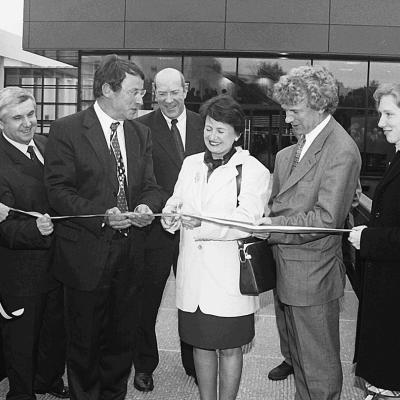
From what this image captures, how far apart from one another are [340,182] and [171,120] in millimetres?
1859

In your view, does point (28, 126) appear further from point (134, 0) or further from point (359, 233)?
point (134, 0)

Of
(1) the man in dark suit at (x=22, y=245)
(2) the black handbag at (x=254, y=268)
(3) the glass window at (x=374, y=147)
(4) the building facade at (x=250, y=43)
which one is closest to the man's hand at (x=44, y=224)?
(1) the man in dark suit at (x=22, y=245)

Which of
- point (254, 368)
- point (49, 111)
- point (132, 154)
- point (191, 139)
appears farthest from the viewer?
point (49, 111)

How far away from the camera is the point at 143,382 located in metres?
4.67

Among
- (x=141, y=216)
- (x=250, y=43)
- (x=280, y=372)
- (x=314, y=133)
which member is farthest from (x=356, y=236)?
(x=250, y=43)

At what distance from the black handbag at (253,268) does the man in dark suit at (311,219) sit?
0.31 ft

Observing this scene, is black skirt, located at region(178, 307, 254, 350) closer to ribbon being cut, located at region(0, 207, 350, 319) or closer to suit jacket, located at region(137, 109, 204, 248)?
ribbon being cut, located at region(0, 207, 350, 319)

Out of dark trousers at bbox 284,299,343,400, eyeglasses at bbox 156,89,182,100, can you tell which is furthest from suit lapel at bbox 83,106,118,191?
dark trousers at bbox 284,299,343,400

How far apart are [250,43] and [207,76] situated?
1785 mm

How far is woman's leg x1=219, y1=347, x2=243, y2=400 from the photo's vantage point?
378 centimetres

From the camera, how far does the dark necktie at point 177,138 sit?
15.8ft

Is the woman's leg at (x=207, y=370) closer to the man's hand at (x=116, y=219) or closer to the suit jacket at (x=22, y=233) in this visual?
the man's hand at (x=116, y=219)

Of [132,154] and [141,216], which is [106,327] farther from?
[132,154]

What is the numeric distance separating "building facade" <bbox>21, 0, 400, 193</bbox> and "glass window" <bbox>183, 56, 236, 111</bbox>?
0.03 meters
